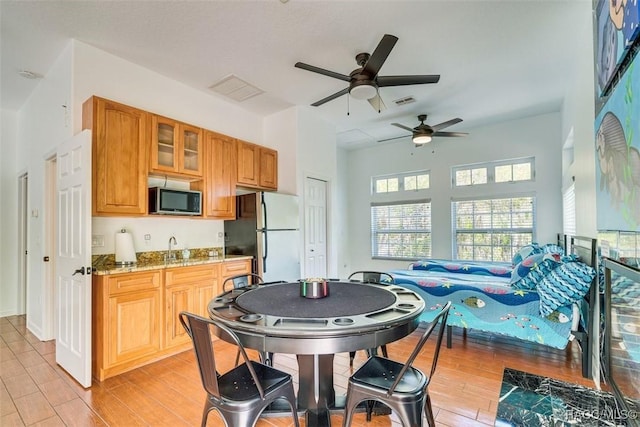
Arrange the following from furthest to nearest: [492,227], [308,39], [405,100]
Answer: [492,227] → [405,100] → [308,39]

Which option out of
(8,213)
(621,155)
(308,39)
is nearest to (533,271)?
(621,155)

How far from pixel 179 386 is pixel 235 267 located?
148 cm

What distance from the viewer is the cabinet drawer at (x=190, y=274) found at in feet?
10.2

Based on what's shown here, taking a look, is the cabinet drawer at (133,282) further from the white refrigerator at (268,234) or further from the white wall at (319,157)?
the white wall at (319,157)

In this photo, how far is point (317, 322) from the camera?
149 centimetres

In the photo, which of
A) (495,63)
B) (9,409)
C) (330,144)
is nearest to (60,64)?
(9,409)

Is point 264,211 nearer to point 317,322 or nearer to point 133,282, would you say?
point 133,282

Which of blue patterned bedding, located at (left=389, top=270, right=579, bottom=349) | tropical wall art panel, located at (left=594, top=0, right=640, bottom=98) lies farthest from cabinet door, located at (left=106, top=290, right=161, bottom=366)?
tropical wall art panel, located at (left=594, top=0, right=640, bottom=98)

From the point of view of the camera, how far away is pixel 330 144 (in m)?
5.39

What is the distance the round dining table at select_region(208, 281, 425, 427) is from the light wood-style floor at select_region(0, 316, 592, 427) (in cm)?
36

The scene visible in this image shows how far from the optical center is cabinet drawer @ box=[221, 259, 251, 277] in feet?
12.0

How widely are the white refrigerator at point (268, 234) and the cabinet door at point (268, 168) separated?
0.43 metres

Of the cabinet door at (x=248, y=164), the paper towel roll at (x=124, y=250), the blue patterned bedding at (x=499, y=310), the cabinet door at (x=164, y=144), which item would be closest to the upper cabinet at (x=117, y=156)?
the cabinet door at (x=164, y=144)

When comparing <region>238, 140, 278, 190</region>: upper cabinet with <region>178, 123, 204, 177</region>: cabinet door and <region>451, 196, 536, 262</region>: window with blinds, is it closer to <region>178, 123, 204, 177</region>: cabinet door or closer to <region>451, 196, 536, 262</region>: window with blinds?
<region>178, 123, 204, 177</region>: cabinet door
